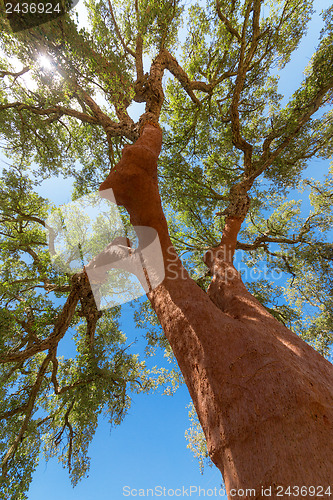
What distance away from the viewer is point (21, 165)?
7391mm

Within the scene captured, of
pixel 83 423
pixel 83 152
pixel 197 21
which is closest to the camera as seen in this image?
pixel 83 423

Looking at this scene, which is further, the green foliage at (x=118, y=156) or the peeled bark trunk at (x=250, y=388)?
the green foliage at (x=118, y=156)

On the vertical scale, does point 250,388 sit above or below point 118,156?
below

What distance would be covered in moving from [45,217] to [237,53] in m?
9.48

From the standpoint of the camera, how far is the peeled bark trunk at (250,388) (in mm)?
1391

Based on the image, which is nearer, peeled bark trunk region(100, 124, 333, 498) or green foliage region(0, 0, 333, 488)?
peeled bark trunk region(100, 124, 333, 498)

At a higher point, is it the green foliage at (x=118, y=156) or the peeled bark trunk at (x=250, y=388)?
the green foliage at (x=118, y=156)

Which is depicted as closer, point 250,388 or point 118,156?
point 250,388

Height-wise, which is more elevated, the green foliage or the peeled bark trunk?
the green foliage

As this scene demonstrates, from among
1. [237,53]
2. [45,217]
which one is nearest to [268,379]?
[45,217]

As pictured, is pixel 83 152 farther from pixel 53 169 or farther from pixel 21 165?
pixel 21 165

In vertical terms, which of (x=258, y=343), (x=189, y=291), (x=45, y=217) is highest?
(x=45, y=217)

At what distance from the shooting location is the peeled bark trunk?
1391mm

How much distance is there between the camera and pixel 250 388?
5.92ft
